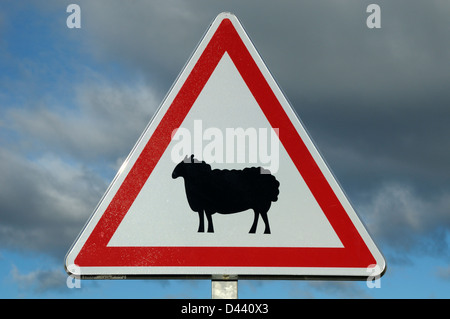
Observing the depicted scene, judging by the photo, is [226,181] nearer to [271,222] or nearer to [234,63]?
[271,222]

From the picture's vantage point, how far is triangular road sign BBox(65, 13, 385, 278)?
1.86m

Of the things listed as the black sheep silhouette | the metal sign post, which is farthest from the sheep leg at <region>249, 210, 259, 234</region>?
the metal sign post

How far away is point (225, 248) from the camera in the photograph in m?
1.85

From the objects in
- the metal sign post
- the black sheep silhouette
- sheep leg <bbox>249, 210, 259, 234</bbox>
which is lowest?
the metal sign post

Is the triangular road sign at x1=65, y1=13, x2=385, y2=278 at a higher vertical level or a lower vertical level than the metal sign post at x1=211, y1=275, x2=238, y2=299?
higher

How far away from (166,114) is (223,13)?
517 mm

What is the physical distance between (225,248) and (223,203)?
17cm

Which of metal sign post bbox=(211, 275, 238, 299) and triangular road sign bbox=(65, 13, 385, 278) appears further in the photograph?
triangular road sign bbox=(65, 13, 385, 278)

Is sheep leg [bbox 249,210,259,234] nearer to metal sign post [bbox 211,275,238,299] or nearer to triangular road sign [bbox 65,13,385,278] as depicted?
triangular road sign [bbox 65,13,385,278]

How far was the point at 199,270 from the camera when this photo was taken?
6.06 ft

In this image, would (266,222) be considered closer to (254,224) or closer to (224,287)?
(254,224)

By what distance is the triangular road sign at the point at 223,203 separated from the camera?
186 centimetres
